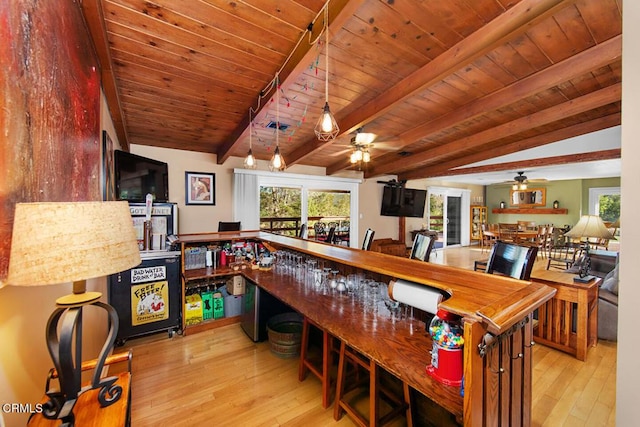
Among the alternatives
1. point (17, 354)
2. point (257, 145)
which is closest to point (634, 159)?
point (17, 354)

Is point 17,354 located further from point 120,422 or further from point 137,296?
point 137,296

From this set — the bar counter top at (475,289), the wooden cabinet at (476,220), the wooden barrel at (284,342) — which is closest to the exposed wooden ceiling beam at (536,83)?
the bar counter top at (475,289)

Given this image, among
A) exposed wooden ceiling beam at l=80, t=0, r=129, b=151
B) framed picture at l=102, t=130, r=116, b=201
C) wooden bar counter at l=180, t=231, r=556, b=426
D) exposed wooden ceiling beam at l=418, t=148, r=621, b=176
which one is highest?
exposed wooden ceiling beam at l=80, t=0, r=129, b=151

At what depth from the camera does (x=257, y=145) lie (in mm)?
4660

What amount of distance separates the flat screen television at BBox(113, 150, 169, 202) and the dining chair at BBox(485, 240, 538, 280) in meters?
4.00

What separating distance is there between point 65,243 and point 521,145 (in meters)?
6.27

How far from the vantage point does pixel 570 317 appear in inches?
108

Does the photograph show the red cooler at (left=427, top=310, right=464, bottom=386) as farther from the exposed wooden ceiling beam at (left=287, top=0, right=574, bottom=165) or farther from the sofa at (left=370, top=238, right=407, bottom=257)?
the sofa at (left=370, top=238, right=407, bottom=257)

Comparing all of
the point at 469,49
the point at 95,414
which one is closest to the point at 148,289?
the point at 95,414

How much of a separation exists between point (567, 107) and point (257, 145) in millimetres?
4564

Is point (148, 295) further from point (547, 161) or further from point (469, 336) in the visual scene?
point (547, 161)

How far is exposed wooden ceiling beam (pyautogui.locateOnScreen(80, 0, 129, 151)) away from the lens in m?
1.64

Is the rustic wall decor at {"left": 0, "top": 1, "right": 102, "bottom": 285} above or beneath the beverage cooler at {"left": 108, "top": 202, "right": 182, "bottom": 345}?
above

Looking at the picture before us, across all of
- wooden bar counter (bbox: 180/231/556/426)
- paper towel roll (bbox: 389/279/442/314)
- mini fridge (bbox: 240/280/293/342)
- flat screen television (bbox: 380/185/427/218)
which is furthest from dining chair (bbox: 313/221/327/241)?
paper towel roll (bbox: 389/279/442/314)
